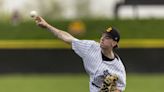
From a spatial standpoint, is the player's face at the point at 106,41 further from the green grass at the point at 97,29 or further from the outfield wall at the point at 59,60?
the green grass at the point at 97,29

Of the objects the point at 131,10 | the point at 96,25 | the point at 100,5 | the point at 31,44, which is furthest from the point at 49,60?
the point at 100,5

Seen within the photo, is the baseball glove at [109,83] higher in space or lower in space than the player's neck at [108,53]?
lower

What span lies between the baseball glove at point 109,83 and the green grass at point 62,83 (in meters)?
7.37

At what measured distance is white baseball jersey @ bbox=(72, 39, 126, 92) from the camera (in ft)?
26.8

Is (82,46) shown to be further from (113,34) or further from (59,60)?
(59,60)

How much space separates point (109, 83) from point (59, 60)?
1189cm

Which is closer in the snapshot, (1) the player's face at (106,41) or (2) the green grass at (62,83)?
(1) the player's face at (106,41)

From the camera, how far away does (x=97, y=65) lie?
26.8 ft

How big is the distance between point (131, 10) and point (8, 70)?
30.3 feet

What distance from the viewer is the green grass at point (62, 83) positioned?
1609 cm

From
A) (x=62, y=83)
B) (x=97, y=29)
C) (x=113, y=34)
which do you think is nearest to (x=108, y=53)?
(x=113, y=34)

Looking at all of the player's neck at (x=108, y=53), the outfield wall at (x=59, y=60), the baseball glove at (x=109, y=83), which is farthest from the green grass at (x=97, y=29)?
the baseball glove at (x=109, y=83)

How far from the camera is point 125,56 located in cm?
1995

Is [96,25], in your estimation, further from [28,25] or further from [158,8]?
[158,8]
